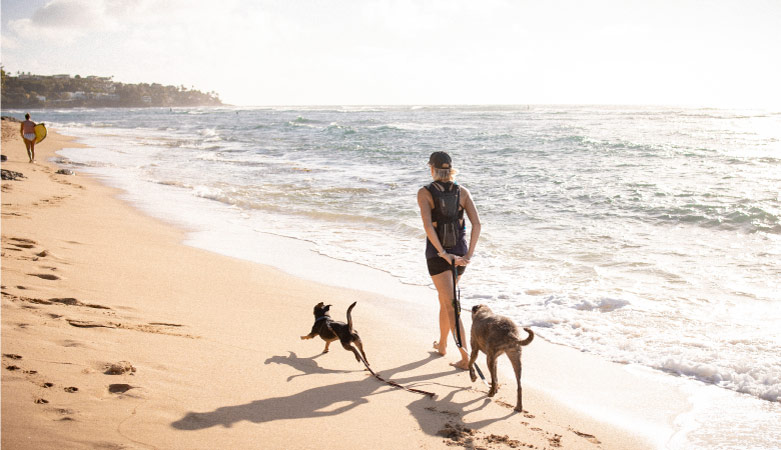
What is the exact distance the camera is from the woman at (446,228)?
14.2 feet

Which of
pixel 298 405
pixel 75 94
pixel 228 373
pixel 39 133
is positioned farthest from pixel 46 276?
pixel 75 94

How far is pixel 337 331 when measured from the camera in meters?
4.18

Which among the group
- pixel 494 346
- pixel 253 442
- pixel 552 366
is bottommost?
pixel 552 366

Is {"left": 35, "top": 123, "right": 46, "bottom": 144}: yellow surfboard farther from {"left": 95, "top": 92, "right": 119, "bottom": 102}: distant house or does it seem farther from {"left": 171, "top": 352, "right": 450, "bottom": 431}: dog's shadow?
{"left": 95, "top": 92, "right": 119, "bottom": 102}: distant house

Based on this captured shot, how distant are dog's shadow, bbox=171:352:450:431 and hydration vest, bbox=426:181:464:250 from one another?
1.31m

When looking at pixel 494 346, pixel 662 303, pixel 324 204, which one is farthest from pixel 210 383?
pixel 324 204

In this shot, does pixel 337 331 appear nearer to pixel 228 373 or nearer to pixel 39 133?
pixel 228 373

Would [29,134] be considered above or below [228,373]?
above

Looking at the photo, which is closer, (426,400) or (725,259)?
(426,400)

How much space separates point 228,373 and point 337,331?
3.24ft

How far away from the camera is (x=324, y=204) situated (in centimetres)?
1295

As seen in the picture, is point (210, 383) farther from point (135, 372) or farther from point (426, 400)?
point (426, 400)

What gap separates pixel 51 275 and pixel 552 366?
5610mm

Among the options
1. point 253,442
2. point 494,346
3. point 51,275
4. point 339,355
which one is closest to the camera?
point 253,442
